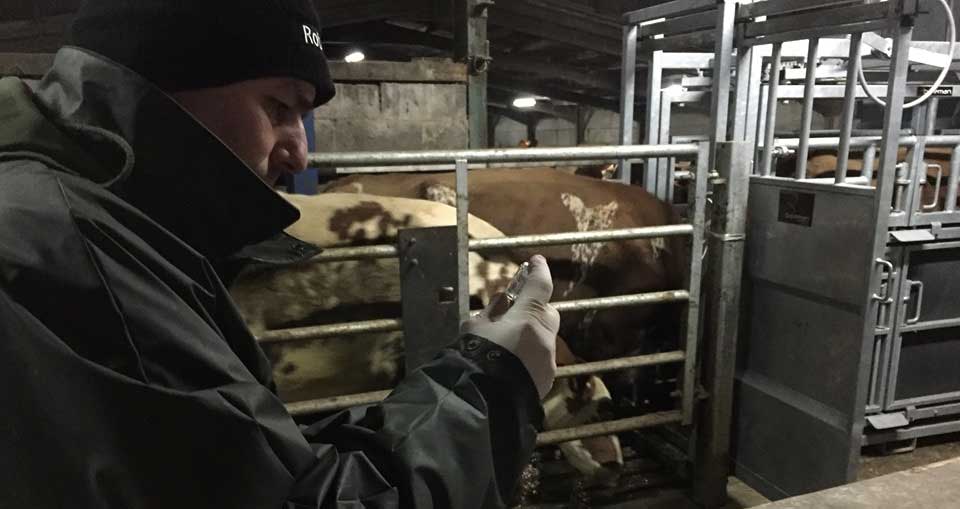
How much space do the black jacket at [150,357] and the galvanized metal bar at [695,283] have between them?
2002 mm

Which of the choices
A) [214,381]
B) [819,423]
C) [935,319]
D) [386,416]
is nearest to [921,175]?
[935,319]

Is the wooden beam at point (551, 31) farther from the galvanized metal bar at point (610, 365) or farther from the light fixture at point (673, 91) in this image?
the galvanized metal bar at point (610, 365)

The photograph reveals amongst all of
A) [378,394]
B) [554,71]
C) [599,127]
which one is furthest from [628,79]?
[599,127]

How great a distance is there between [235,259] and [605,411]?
2.18 meters

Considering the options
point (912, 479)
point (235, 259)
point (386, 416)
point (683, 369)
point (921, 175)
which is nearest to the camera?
point (386, 416)

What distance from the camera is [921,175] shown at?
10.8 ft

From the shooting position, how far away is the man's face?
906 millimetres

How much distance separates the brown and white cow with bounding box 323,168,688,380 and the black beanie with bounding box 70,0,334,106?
2309mm

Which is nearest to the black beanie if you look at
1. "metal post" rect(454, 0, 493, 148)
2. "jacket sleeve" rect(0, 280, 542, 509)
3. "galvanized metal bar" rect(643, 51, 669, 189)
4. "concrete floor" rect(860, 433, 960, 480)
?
"jacket sleeve" rect(0, 280, 542, 509)

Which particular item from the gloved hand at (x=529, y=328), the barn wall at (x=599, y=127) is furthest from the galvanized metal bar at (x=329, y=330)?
the barn wall at (x=599, y=127)

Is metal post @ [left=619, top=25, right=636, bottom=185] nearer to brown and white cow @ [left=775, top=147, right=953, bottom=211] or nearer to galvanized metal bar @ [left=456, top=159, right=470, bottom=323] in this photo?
brown and white cow @ [left=775, top=147, right=953, bottom=211]

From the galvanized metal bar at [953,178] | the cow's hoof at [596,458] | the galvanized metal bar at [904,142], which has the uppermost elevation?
the galvanized metal bar at [904,142]

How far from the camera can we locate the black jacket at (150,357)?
648mm

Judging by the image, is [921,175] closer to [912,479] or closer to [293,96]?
[912,479]
